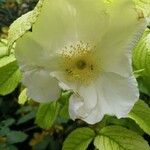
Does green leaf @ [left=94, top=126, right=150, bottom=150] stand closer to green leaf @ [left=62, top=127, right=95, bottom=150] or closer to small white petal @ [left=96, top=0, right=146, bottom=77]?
green leaf @ [left=62, top=127, right=95, bottom=150]

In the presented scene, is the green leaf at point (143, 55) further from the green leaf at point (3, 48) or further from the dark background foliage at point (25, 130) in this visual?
the dark background foliage at point (25, 130)

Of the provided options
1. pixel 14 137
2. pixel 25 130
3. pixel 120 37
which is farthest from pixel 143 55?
pixel 25 130

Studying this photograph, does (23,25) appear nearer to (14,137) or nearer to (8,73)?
(8,73)

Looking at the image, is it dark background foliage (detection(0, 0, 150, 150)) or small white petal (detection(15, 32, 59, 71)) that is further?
dark background foliage (detection(0, 0, 150, 150))

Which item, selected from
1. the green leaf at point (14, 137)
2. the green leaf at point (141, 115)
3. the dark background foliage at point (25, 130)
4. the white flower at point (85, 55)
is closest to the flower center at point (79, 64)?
the white flower at point (85, 55)

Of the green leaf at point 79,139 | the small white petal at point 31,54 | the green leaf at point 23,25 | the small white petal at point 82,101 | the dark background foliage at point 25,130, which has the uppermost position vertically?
the green leaf at point 23,25

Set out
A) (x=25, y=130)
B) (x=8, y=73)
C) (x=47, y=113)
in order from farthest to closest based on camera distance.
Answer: (x=25, y=130) → (x=47, y=113) → (x=8, y=73)

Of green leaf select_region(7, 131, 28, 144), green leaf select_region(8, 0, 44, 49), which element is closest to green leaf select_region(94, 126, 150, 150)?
green leaf select_region(8, 0, 44, 49)
